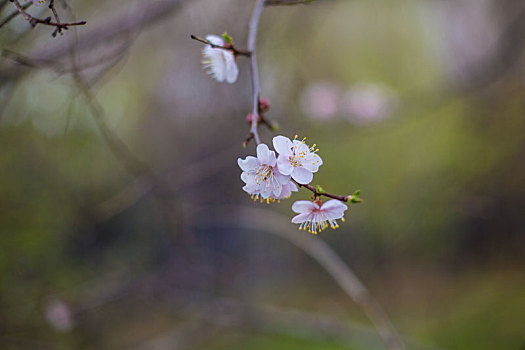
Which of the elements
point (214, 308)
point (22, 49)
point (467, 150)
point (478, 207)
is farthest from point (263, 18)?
point (467, 150)

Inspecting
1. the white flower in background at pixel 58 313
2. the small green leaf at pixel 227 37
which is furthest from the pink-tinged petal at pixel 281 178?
the white flower in background at pixel 58 313

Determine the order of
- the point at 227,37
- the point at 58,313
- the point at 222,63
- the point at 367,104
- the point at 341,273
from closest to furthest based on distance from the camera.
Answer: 1. the point at 227,37
2. the point at 222,63
3. the point at 341,273
4. the point at 58,313
5. the point at 367,104

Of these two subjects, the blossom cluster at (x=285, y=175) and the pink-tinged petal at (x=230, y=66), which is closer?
the blossom cluster at (x=285, y=175)

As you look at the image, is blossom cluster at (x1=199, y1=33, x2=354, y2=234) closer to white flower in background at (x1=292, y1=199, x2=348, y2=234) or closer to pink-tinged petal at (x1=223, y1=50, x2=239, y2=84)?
white flower in background at (x1=292, y1=199, x2=348, y2=234)

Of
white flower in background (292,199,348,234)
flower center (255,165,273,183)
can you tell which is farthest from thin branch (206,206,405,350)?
flower center (255,165,273,183)

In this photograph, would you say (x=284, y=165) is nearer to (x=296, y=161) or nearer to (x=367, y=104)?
(x=296, y=161)

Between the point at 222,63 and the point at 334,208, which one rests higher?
the point at 222,63

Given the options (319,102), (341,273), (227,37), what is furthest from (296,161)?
(319,102)

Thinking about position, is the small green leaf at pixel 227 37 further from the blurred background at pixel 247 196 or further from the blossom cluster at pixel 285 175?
the blurred background at pixel 247 196

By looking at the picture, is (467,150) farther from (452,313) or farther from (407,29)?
(452,313)
